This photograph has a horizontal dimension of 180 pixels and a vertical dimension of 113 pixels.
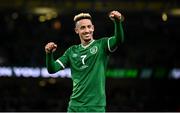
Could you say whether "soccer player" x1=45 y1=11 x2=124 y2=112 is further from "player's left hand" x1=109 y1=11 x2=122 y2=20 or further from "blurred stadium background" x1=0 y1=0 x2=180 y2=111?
"blurred stadium background" x1=0 y1=0 x2=180 y2=111

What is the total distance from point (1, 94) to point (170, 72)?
18.7 ft

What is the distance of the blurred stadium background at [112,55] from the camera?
16.0 metres

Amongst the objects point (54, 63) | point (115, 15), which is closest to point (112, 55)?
point (54, 63)

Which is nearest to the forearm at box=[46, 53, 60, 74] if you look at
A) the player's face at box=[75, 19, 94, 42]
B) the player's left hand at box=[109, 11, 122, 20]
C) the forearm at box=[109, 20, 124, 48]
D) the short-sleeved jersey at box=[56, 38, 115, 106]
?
the short-sleeved jersey at box=[56, 38, 115, 106]

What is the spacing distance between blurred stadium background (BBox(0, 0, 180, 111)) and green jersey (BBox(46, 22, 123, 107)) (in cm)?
1042

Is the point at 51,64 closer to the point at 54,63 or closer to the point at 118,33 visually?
the point at 54,63

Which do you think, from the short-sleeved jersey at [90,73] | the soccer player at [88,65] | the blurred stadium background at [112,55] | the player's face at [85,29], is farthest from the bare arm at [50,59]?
the blurred stadium background at [112,55]

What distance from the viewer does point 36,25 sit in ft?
56.0

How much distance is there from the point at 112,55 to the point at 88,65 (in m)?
11.1

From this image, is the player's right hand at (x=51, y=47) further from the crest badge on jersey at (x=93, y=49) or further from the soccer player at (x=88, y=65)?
the crest badge on jersey at (x=93, y=49)

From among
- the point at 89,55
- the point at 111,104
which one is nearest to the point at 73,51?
the point at 89,55

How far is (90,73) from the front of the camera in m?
5.20

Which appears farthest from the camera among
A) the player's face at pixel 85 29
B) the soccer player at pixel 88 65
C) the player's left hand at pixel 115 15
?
the player's face at pixel 85 29

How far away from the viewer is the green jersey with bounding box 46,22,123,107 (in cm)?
516
